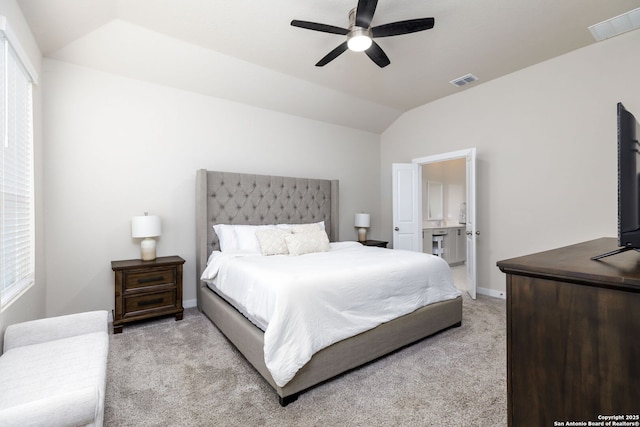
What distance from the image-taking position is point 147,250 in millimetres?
3330

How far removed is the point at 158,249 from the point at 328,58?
2936 mm

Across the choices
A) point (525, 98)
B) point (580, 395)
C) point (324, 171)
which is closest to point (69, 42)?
point (324, 171)

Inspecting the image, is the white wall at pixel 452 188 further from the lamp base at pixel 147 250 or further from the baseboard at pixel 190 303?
the lamp base at pixel 147 250

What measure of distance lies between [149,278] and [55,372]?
68.9 inches

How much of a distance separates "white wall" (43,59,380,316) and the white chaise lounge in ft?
Answer: 4.87

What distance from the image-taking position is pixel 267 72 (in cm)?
377

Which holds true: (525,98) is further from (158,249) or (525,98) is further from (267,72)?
(158,249)

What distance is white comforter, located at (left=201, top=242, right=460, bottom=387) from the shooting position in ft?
6.36

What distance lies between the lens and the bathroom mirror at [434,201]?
23.0ft

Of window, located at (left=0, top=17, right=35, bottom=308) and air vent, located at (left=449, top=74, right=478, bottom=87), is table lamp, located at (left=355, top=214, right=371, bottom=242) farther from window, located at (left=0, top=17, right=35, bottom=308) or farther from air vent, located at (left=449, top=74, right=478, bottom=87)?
window, located at (left=0, top=17, right=35, bottom=308)

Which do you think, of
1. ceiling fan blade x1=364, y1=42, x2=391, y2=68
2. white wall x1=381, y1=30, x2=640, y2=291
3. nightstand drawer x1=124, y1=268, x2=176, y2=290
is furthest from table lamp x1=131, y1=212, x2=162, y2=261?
white wall x1=381, y1=30, x2=640, y2=291

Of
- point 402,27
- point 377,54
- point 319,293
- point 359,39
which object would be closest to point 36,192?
point 319,293

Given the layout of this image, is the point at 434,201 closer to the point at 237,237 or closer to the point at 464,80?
the point at 464,80

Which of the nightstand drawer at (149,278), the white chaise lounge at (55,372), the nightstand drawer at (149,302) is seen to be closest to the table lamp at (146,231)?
the nightstand drawer at (149,278)
